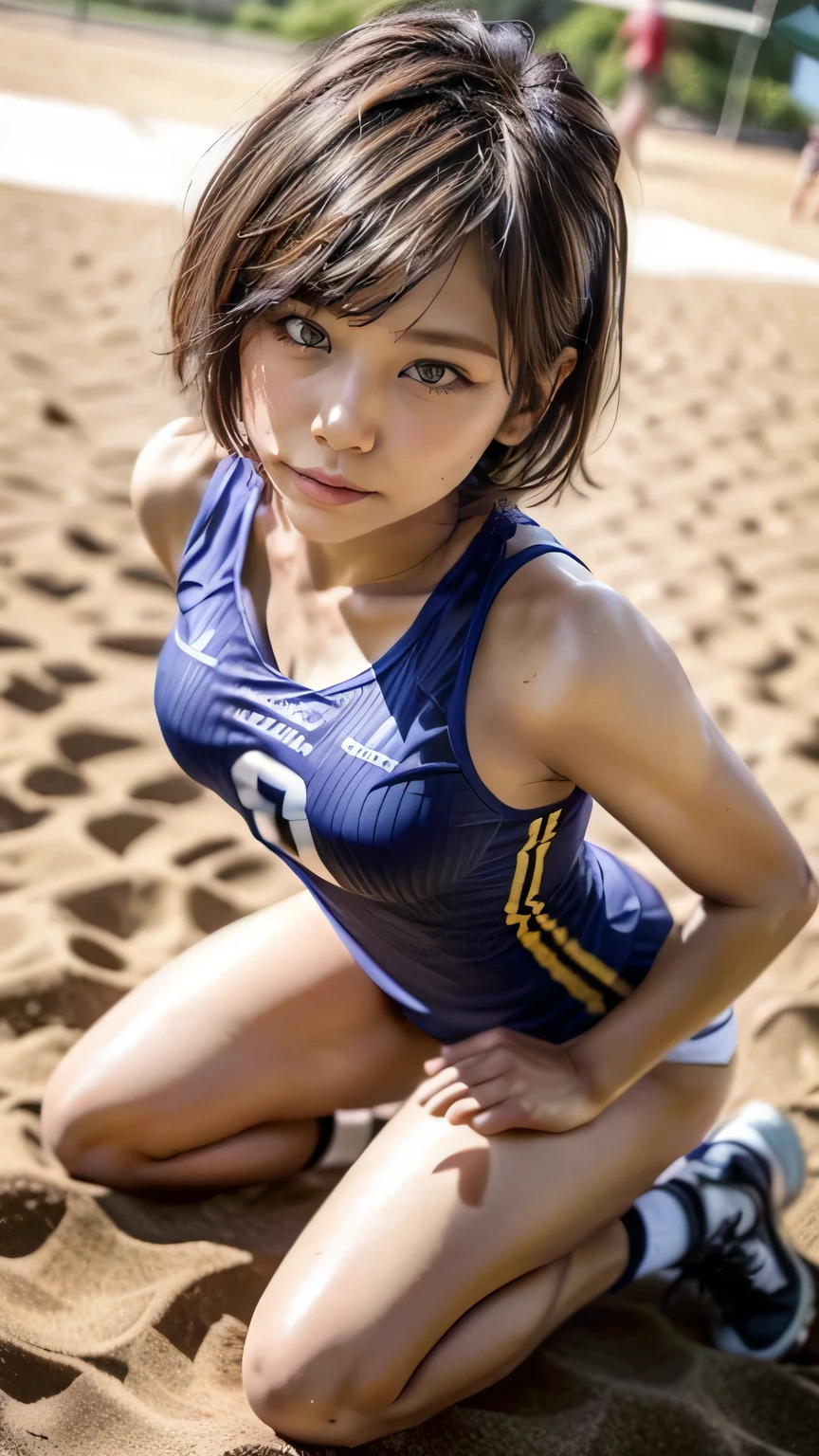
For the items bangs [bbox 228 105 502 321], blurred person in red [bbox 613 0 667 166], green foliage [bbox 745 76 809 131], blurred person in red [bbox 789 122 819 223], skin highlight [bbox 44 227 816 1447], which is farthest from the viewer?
green foliage [bbox 745 76 809 131]

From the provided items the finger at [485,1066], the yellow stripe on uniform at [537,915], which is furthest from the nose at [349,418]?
the finger at [485,1066]

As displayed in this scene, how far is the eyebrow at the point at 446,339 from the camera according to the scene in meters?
1.22

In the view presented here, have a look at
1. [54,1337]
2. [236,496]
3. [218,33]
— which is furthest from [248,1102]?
[218,33]

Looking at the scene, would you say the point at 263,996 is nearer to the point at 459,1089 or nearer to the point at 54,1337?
the point at 459,1089

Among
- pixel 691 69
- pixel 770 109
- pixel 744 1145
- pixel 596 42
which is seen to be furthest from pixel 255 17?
pixel 744 1145

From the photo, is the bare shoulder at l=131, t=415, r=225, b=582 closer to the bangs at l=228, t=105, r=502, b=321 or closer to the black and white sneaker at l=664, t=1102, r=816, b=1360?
the bangs at l=228, t=105, r=502, b=321

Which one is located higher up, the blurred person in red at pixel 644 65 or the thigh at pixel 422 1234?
the blurred person in red at pixel 644 65

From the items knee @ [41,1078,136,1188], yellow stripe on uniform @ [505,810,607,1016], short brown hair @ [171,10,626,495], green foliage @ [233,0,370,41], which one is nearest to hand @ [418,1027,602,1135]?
yellow stripe on uniform @ [505,810,607,1016]

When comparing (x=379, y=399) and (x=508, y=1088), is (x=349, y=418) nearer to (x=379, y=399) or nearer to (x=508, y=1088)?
(x=379, y=399)

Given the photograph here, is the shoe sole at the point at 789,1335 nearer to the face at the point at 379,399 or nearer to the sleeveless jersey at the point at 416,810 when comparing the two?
the sleeveless jersey at the point at 416,810

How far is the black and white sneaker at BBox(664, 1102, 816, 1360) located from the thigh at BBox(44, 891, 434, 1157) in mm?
454

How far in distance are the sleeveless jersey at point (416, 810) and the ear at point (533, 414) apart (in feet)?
0.33

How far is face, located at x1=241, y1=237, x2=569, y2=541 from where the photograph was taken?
1.22m

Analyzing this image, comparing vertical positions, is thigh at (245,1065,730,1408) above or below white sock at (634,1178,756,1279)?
above
